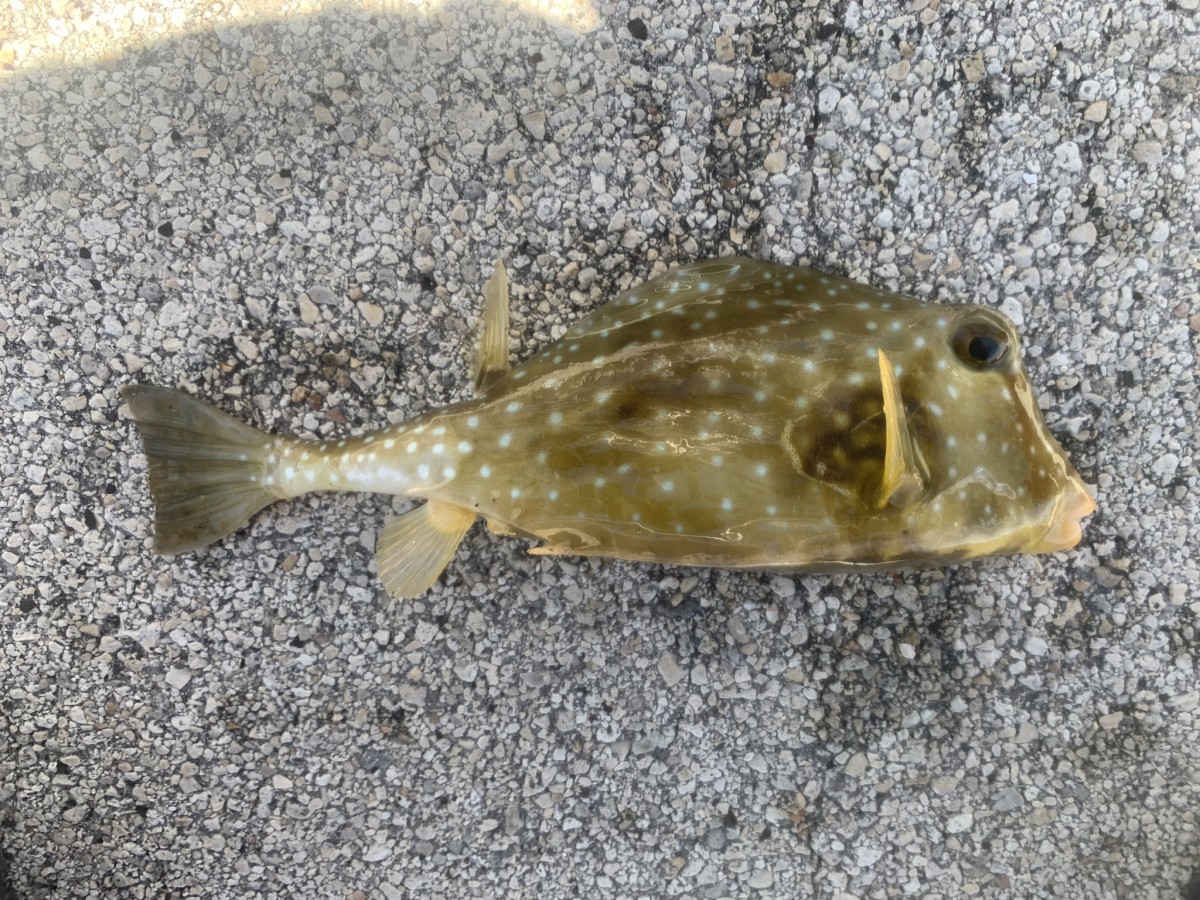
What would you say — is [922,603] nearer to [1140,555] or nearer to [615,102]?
[1140,555]

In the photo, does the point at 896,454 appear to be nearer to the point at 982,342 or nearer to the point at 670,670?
the point at 982,342

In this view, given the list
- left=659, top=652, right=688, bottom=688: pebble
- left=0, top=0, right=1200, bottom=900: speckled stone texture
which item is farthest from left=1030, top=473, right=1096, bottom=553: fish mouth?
left=659, top=652, right=688, bottom=688: pebble

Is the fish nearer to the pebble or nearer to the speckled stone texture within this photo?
the speckled stone texture

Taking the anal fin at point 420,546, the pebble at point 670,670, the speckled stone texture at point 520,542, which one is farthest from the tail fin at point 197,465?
the pebble at point 670,670

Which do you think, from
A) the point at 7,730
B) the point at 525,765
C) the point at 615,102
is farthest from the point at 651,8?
the point at 7,730

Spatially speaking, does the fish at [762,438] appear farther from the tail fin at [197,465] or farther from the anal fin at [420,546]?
the tail fin at [197,465]

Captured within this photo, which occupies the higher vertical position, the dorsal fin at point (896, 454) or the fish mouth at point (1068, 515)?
the dorsal fin at point (896, 454)

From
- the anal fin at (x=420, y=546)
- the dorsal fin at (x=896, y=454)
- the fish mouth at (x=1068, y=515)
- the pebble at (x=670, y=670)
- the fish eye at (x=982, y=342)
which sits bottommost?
the pebble at (x=670, y=670)
